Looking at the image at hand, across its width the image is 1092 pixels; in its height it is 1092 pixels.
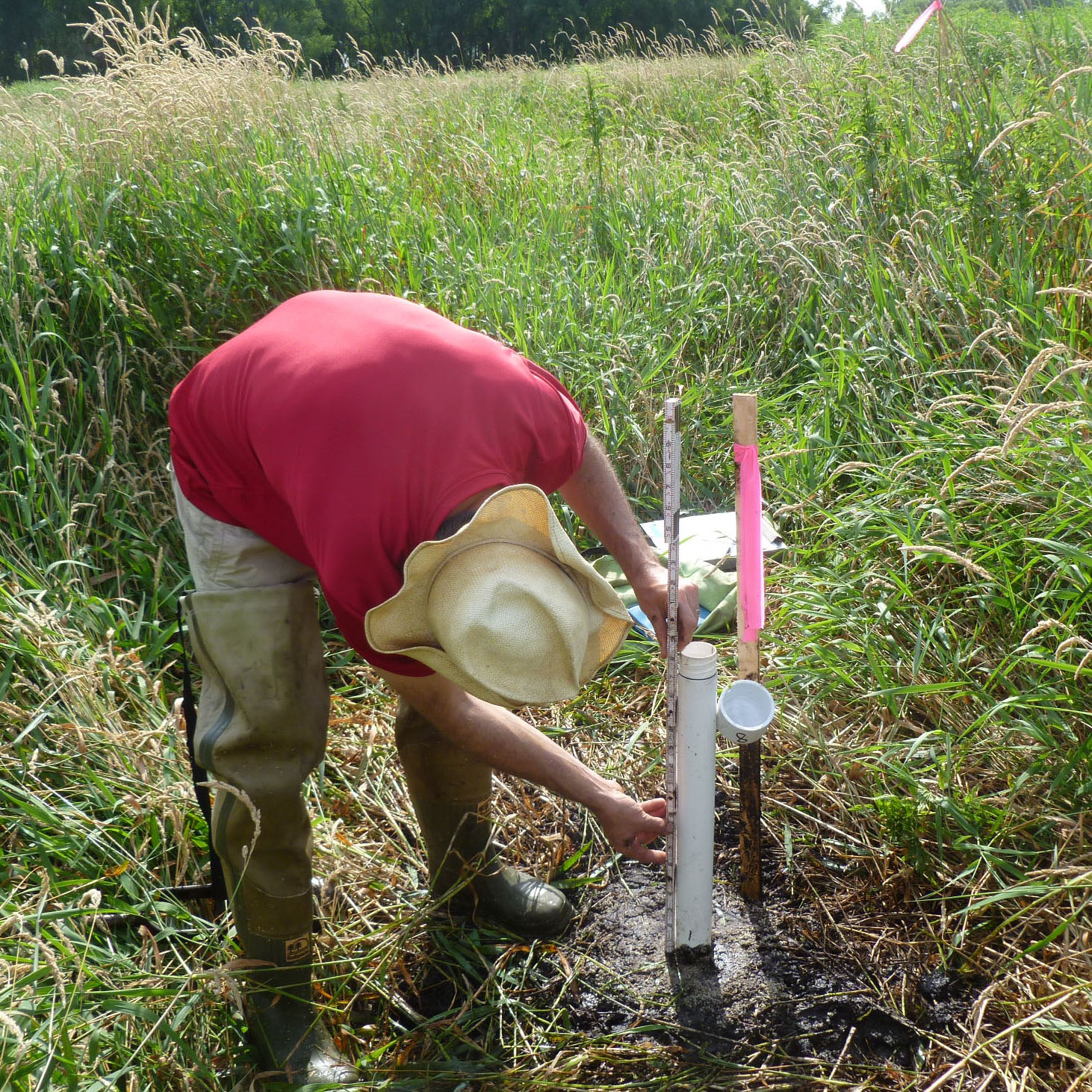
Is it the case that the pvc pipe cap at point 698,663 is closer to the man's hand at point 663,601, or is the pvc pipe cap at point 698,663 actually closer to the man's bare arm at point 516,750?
the man's hand at point 663,601

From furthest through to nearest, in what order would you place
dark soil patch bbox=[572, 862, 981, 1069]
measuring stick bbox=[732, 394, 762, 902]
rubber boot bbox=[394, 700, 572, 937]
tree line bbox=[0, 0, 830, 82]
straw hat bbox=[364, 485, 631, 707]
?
tree line bbox=[0, 0, 830, 82], rubber boot bbox=[394, 700, 572, 937], measuring stick bbox=[732, 394, 762, 902], dark soil patch bbox=[572, 862, 981, 1069], straw hat bbox=[364, 485, 631, 707]

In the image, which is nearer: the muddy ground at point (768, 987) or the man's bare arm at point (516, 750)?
the man's bare arm at point (516, 750)

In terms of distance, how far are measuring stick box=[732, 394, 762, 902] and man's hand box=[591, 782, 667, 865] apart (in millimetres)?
332

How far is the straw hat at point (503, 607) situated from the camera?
146 centimetres

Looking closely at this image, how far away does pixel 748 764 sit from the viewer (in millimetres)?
2189

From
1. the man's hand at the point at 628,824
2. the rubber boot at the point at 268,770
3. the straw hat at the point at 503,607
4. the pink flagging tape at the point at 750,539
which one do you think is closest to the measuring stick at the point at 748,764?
the pink flagging tape at the point at 750,539

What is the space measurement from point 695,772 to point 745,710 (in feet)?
0.67

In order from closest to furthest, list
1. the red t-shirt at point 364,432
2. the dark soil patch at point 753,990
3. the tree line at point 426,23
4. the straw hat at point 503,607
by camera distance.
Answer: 1. the straw hat at point 503,607
2. the red t-shirt at point 364,432
3. the dark soil patch at point 753,990
4. the tree line at point 426,23

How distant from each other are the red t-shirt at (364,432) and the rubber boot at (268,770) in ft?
0.63

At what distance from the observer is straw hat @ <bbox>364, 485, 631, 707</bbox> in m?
1.46

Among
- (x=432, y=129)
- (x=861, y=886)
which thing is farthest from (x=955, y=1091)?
(x=432, y=129)

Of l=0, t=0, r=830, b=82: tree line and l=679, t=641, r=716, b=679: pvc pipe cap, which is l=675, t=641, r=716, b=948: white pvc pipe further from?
l=0, t=0, r=830, b=82: tree line

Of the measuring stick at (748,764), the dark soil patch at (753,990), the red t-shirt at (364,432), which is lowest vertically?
the dark soil patch at (753,990)

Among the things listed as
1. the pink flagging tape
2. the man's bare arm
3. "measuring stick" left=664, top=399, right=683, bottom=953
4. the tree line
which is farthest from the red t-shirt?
the tree line
